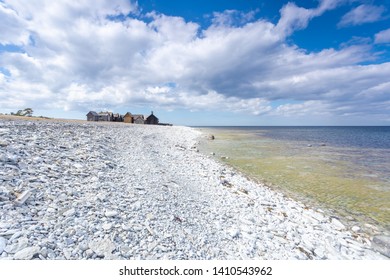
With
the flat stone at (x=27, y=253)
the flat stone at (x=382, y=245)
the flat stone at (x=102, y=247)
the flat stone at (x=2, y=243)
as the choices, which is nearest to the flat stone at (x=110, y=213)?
the flat stone at (x=102, y=247)

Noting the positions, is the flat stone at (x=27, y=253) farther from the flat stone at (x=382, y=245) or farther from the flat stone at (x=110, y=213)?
the flat stone at (x=382, y=245)

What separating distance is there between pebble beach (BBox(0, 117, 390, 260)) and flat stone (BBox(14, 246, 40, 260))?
0.02m

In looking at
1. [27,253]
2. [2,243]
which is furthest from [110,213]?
[2,243]

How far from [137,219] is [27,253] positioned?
261cm

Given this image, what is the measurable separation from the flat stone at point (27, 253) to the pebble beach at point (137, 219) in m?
0.02

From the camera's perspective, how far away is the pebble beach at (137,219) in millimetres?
4504

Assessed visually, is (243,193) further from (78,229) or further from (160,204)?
(78,229)

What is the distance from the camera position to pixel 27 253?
3.78 m

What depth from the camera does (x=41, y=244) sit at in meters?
4.02

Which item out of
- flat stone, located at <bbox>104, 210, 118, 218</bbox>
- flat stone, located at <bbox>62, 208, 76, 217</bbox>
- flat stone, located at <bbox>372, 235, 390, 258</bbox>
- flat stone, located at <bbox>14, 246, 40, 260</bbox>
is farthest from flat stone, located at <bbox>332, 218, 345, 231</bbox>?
flat stone, located at <bbox>14, 246, 40, 260</bbox>

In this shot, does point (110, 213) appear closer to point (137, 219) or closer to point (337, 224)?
point (137, 219)

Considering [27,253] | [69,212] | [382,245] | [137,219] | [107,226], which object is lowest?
[382,245]
